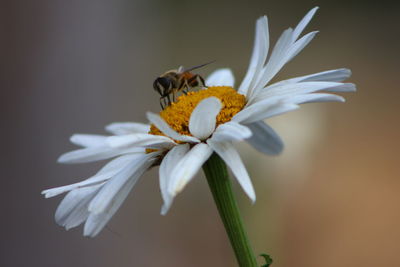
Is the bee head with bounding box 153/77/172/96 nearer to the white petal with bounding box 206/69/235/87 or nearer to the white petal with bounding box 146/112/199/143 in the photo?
the white petal with bounding box 206/69/235/87

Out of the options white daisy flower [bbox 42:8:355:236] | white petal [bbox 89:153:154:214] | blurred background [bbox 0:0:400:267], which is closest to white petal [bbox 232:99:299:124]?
white daisy flower [bbox 42:8:355:236]

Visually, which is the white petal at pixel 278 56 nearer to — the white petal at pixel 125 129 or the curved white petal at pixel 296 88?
the curved white petal at pixel 296 88

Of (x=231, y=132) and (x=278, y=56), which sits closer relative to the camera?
(x=231, y=132)

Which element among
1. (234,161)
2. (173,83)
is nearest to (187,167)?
(234,161)

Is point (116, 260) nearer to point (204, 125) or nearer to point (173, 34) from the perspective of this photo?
point (173, 34)

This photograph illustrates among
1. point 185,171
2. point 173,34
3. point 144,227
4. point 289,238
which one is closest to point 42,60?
point 173,34

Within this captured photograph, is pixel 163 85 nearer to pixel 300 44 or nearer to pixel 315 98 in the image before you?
pixel 300 44

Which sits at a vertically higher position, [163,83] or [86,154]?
[163,83]
